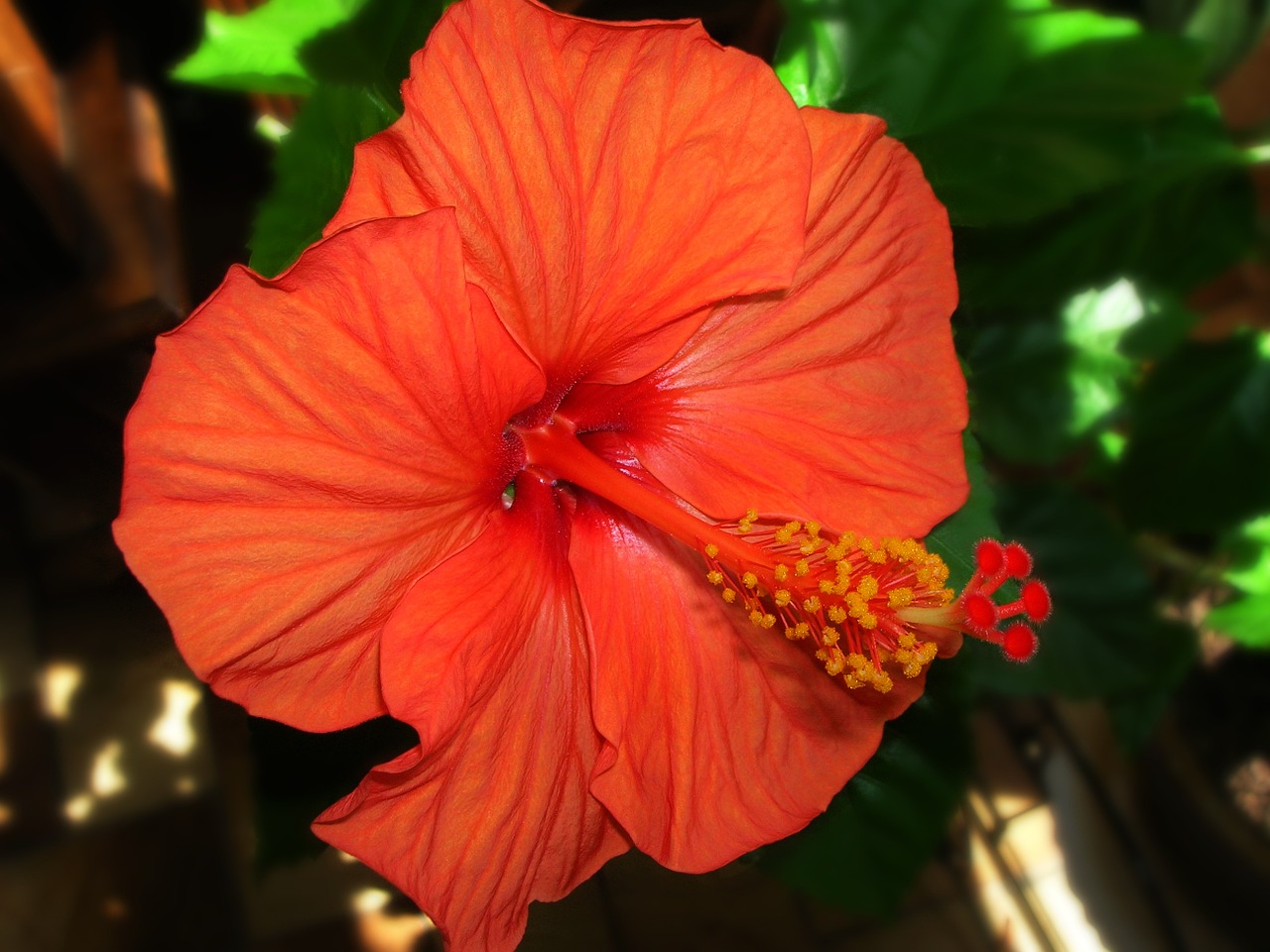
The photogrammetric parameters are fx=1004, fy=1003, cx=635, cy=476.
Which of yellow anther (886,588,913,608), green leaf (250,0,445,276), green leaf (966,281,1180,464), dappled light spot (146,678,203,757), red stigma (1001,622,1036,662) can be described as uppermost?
green leaf (250,0,445,276)

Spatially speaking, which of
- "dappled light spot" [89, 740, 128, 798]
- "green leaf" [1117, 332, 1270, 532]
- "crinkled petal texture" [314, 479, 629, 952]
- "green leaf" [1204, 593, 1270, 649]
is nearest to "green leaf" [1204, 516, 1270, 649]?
"green leaf" [1204, 593, 1270, 649]

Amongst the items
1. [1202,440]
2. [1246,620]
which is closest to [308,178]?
[1202,440]

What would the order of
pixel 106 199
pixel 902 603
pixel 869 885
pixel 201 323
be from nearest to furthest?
pixel 201 323, pixel 902 603, pixel 869 885, pixel 106 199

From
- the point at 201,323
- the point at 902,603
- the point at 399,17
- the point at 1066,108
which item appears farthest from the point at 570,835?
the point at 1066,108

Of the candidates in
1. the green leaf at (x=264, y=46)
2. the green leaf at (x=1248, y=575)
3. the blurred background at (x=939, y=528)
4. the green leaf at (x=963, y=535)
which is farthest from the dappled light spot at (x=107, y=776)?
the green leaf at (x=1248, y=575)

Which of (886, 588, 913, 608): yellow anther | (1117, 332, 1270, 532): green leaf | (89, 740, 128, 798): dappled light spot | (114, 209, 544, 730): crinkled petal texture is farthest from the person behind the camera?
(89, 740, 128, 798): dappled light spot

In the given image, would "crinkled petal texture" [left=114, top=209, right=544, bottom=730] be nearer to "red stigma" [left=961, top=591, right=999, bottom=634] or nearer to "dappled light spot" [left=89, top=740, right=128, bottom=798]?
"red stigma" [left=961, top=591, right=999, bottom=634]

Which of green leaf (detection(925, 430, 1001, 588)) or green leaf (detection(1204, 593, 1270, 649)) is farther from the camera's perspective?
green leaf (detection(1204, 593, 1270, 649))

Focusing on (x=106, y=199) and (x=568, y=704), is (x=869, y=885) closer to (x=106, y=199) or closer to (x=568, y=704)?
(x=568, y=704)

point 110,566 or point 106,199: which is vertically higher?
point 110,566
